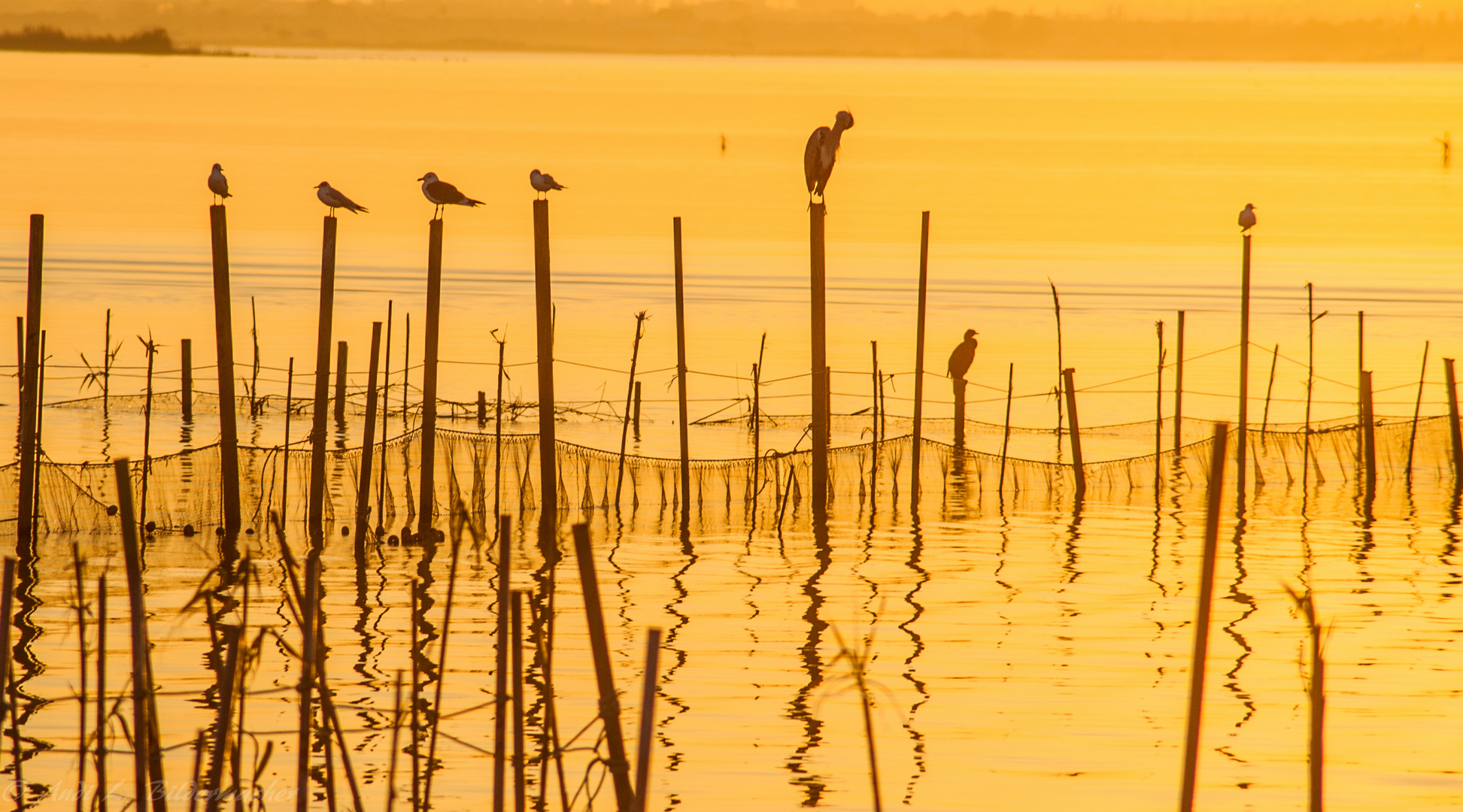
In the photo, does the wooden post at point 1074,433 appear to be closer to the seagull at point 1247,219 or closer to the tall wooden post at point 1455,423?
the tall wooden post at point 1455,423

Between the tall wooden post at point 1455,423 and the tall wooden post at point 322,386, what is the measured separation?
12.0m

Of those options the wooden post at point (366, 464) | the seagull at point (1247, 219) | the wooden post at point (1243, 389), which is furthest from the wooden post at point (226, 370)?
the seagull at point (1247, 219)

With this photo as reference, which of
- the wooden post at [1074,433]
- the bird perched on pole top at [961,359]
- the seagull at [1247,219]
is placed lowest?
the wooden post at [1074,433]

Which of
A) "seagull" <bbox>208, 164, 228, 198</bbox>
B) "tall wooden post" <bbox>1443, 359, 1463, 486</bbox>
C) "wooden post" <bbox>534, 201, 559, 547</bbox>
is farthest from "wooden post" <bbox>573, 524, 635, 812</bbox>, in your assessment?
"tall wooden post" <bbox>1443, 359, 1463, 486</bbox>

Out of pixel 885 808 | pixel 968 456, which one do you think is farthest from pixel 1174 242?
pixel 885 808

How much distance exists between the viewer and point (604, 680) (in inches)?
228

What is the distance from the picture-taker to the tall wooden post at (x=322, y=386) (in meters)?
15.1

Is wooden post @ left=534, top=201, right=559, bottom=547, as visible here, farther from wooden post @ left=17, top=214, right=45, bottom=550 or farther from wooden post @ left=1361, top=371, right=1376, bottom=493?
wooden post @ left=1361, top=371, right=1376, bottom=493

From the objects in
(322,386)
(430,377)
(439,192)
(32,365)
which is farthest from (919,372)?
(32,365)

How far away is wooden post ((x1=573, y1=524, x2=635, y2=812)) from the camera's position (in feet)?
18.0

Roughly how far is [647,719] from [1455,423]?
16.3m

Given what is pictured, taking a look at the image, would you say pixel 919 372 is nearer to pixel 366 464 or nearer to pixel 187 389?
pixel 366 464

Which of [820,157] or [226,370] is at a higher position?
[820,157]

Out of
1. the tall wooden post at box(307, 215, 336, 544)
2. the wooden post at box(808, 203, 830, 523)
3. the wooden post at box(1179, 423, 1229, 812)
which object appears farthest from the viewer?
the wooden post at box(808, 203, 830, 523)
